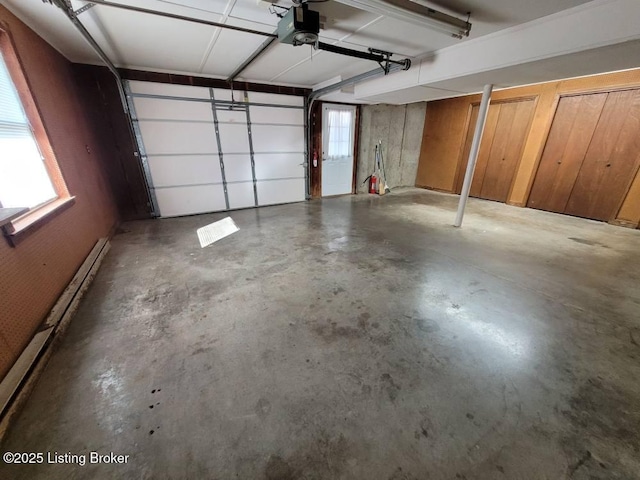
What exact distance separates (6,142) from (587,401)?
4.66 metres

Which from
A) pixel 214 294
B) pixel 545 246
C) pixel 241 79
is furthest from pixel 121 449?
pixel 241 79

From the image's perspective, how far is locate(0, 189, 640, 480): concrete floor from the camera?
1242mm

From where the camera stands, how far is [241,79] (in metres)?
4.94

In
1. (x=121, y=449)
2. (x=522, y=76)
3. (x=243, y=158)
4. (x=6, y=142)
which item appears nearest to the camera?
(x=121, y=449)

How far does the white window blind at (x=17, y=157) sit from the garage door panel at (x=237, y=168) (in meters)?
3.04

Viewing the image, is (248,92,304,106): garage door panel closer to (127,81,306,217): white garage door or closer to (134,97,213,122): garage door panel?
(127,81,306,217): white garage door

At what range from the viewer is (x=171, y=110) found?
4.64 meters

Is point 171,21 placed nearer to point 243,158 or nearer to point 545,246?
point 243,158

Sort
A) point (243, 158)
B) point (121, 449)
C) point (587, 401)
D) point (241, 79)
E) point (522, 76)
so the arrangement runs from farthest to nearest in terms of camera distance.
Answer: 1. point (243, 158)
2. point (241, 79)
3. point (522, 76)
4. point (587, 401)
5. point (121, 449)

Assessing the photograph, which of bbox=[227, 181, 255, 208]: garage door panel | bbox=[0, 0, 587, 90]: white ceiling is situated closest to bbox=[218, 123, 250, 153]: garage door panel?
bbox=[227, 181, 255, 208]: garage door panel

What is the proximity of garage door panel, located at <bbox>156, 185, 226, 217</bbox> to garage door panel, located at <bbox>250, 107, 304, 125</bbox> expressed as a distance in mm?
1715

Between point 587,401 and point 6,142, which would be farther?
point 6,142

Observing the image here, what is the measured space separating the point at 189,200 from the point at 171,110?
168cm

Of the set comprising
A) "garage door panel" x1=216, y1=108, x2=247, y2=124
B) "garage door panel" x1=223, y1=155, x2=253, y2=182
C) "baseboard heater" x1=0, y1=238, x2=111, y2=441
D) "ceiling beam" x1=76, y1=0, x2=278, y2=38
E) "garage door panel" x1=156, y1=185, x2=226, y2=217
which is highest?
"ceiling beam" x1=76, y1=0, x2=278, y2=38
